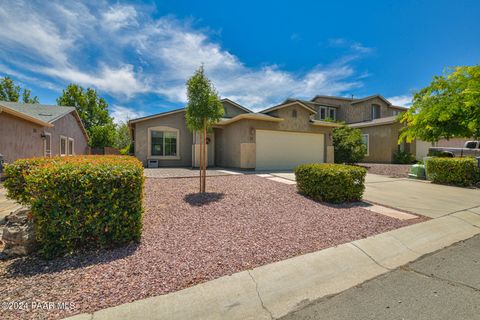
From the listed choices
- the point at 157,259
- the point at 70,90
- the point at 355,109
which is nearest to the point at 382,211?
the point at 157,259

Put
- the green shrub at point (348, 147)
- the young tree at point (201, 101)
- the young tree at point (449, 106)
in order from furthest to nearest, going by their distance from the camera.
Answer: the green shrub at point (348, 147), the young tree at point (449, 106), the young tree at point (201, 101)

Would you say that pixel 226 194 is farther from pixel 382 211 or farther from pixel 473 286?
pixel 473 286

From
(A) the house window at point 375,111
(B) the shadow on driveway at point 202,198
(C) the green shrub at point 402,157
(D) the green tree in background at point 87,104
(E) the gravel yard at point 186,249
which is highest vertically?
(D) the green tree in background at point 87,104

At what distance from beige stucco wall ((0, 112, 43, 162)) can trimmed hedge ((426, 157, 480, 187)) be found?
798 inches

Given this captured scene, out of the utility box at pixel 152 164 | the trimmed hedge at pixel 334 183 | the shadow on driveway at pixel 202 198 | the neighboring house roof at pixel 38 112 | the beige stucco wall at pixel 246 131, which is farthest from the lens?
the utility box at pixel 152 164

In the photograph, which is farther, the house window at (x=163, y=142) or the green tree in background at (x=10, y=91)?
the green tree in background at (x=10, y=91)

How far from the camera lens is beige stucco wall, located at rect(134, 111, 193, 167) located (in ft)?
48.4

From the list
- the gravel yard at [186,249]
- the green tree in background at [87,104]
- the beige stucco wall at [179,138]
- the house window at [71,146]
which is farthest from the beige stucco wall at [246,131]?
the green tree in background at [87,104]

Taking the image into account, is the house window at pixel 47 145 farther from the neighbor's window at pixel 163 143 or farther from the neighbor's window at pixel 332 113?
the neighbor's window at pixel 332 113

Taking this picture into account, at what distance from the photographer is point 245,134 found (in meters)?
13.1

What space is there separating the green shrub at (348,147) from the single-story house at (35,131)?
1924 cm

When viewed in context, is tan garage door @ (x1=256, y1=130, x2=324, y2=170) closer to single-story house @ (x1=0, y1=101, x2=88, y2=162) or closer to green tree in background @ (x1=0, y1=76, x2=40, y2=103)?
single-story house @ (x1=0, y1=101, x2=88, y2=162)

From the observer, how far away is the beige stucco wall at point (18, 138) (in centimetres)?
973

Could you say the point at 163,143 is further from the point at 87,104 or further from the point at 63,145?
the point at 87,104
